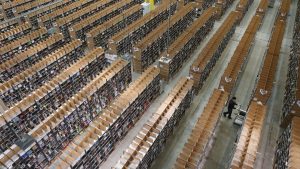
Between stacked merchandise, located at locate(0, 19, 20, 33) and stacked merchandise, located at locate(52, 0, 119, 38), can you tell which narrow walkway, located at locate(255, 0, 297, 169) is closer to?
stacked merchandise, located at locate(52, 0, 119, 38)

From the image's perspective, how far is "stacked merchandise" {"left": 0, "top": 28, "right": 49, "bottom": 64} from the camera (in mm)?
11839

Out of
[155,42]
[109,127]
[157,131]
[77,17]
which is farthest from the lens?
[77,17]

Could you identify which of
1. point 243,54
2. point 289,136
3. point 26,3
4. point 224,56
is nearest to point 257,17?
point 224,56

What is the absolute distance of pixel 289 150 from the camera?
6.70 meters

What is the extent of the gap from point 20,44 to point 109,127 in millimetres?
8146

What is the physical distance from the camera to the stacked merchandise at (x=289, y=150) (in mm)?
6355

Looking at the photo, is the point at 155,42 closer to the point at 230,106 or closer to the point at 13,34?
the point at 230,106

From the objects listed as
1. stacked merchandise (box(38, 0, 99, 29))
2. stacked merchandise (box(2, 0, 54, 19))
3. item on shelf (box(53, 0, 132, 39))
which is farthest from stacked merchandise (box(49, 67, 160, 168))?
stacked merchandise (box(2, 0, 54, 19))

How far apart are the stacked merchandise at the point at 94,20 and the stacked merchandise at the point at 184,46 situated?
18.7 feet

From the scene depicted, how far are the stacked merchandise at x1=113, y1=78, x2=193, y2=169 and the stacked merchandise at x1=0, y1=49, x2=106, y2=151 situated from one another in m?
4.26

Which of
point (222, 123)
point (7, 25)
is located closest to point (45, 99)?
point (222, 123)

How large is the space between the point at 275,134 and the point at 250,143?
281 centimetres

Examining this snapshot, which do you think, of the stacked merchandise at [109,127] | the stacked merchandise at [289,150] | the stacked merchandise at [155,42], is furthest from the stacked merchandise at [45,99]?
the stacked merchandise at [289,150]

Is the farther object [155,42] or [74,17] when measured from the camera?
[74,17]
